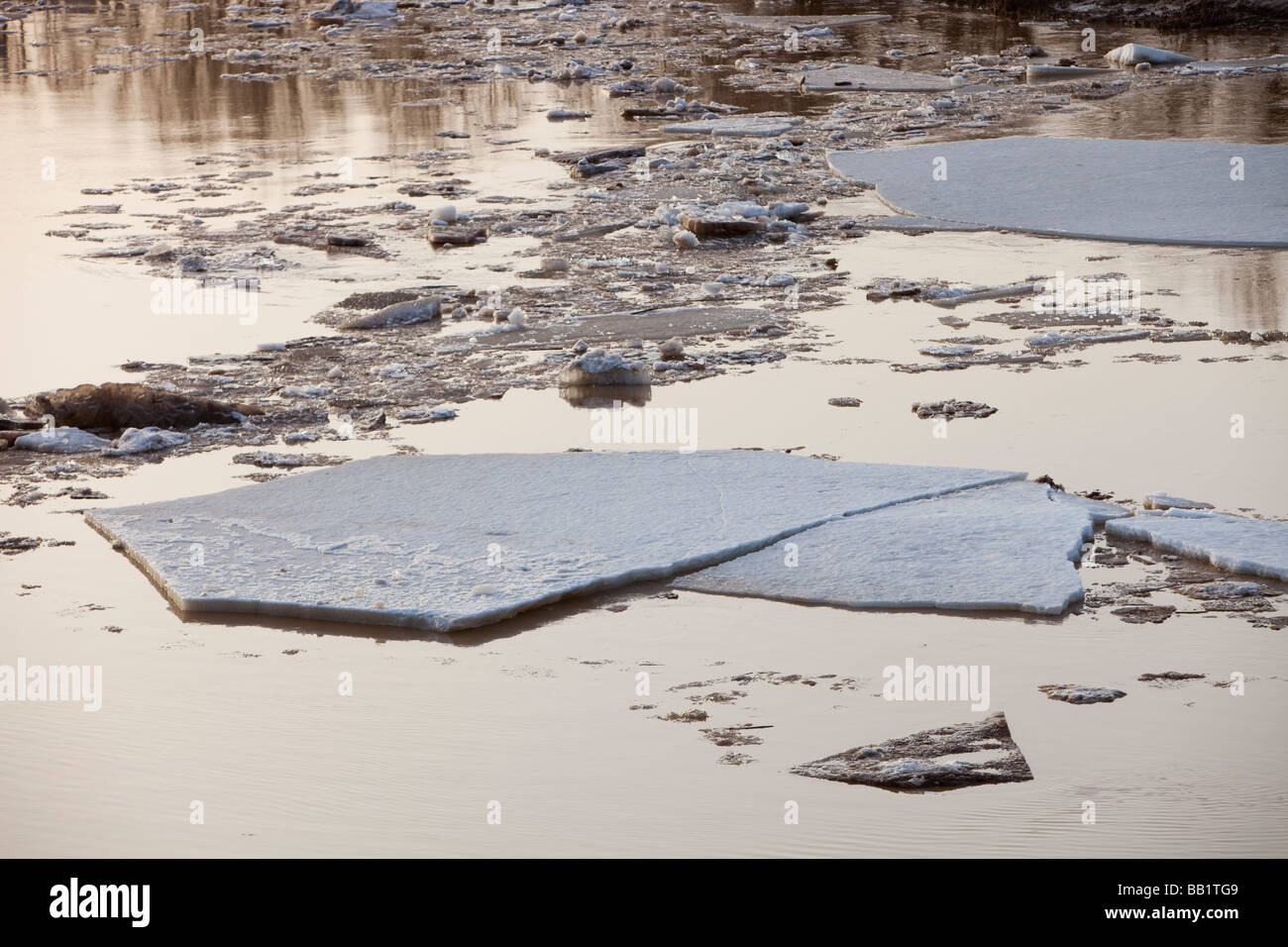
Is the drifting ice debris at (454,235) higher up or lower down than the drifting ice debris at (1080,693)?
higher up

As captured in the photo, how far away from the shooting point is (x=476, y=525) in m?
5.64

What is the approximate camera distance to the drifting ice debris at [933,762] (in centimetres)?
409

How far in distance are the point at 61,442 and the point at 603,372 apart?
2333 millimetres

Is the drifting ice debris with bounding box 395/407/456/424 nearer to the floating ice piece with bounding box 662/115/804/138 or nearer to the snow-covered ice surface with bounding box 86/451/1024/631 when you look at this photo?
the snow-covered ice surface with bounding box 86/451/1024/631

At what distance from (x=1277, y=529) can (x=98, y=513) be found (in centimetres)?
407

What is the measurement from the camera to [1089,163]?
11789 mm

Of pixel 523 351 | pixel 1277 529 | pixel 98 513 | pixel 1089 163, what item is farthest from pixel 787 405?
pixel 1089 163

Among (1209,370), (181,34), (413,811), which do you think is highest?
(181,34)

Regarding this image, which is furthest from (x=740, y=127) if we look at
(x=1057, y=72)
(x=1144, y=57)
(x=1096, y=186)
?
(x=1144, y=57)

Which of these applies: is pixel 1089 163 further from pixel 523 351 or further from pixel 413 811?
pixel 413 811

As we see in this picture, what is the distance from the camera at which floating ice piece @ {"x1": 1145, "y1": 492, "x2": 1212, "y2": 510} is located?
5.80 m

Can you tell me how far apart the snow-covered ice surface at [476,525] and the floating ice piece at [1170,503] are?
0.48 metres

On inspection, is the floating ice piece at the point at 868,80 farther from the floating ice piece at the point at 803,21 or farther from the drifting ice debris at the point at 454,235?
the drifting ice debris at the point at 454,235

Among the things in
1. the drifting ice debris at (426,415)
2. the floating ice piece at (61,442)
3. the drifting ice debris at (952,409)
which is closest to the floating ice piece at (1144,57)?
the drifting ice debris at (952,409)
